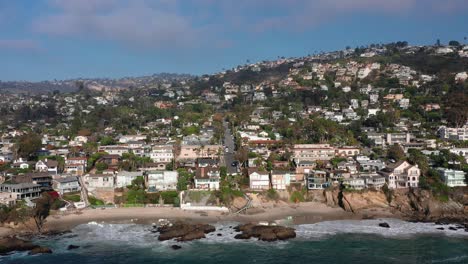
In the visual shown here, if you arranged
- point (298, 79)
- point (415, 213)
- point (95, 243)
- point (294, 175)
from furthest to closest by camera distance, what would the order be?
point (298, 79)
point (294, 175)
point (415, 213)
point (95, 243)

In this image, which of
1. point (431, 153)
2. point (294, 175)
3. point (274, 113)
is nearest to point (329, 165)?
point (294, 175)

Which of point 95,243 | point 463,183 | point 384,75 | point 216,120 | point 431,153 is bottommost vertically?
point 95,243

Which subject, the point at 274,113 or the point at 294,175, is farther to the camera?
the point at 274,113

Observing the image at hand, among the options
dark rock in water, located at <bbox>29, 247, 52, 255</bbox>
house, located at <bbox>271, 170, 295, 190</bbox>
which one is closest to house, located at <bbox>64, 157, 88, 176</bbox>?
dark rock in water, located at <bbox>29, 247, 52, 255</bbox>

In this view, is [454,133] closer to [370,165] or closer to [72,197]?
[370,165]

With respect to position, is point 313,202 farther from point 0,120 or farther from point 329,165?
point 0,120

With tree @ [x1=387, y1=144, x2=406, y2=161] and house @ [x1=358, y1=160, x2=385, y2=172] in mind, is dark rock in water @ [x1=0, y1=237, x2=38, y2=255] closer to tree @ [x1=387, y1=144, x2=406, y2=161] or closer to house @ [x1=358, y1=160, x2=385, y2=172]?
house @ [x1=358, y1=160, x2=385, y2=172]

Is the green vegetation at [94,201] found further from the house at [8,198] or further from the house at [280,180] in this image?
the house at [280,180]
